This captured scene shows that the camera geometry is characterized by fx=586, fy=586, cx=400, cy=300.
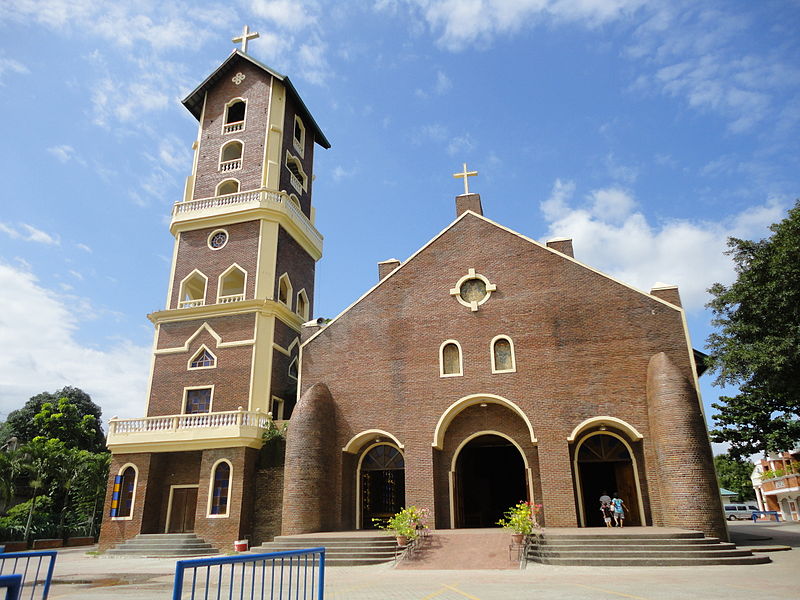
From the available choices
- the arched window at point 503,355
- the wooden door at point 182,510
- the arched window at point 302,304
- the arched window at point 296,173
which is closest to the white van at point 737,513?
the arched window at point 503,355

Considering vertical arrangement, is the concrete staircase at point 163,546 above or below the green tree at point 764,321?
below

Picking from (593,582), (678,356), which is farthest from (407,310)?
(593,582)

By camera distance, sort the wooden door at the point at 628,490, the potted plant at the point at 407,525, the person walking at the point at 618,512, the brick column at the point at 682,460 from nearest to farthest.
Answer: the brick column at the point at 682,460 < the potted plant at the point at 407,525 < the person walking at the point at 618,512 < the wooden door at the point at 628,490

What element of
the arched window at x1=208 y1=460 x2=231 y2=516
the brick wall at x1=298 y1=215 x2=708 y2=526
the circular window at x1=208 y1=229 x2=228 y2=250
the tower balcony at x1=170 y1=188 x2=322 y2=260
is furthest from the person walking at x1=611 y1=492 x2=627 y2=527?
the circular window at x1=208 y1=229 x2=228 y2=250

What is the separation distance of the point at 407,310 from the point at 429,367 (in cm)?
235

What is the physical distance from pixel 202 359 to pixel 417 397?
9.21 meters

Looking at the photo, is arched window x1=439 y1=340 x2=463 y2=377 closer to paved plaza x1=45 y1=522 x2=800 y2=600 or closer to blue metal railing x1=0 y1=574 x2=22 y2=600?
paved plaza x1=45 y1=522 x2=800 y2=600

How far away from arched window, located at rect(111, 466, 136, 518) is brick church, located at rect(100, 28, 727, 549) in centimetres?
5

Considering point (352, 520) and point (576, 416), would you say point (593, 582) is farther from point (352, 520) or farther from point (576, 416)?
point (352, 520)

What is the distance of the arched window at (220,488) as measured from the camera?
20047 millimetres

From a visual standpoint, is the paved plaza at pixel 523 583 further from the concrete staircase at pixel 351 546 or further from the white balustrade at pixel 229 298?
the white balustrade at pixel 229 298

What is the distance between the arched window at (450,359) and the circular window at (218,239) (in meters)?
11.2

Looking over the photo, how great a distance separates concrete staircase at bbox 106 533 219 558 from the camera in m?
19.0

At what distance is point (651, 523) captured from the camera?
17.2 metres
